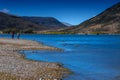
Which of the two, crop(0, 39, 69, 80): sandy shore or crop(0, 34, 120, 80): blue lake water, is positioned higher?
crop(0, 39, 69, 80): sandy shore

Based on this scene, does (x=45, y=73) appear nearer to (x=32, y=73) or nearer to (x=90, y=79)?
(x=32, y=73)

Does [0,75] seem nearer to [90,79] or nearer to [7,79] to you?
[7,79]

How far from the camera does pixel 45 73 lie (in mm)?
27688

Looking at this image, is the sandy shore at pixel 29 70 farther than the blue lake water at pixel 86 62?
No

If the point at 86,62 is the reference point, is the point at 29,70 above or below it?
above

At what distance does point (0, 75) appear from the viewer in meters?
23.6

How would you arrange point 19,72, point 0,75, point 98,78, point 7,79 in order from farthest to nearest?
point 98,78, point 19,72, point 0,75, point 7,79

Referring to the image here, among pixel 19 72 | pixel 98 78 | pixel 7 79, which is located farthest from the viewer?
pixel 98 78

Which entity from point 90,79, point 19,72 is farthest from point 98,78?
point 19,72

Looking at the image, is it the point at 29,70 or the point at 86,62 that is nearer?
the point at 29,70

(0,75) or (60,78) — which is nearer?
(0,75)

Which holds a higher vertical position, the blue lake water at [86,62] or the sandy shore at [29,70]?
the sandy shore at [29,70]

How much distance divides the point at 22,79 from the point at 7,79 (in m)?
1.22

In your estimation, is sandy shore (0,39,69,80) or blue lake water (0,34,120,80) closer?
sandy shore (0,39,69,80)
